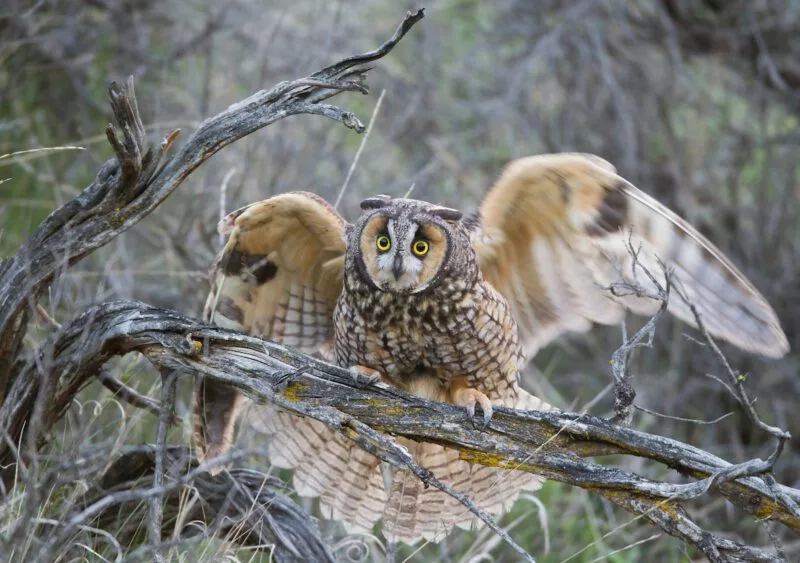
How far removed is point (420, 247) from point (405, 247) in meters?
0.08

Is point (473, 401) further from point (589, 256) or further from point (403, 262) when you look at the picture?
point (589, 256)

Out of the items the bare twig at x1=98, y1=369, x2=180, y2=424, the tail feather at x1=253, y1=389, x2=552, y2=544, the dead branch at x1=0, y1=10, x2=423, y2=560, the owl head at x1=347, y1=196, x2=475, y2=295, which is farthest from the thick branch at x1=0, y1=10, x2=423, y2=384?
the tail feather at x1=253, y1=389, x2=552, y2=544

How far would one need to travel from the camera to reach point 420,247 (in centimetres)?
347

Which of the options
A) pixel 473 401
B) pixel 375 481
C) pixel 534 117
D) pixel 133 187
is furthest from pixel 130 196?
pixel 534 117

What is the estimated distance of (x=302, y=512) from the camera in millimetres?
3611

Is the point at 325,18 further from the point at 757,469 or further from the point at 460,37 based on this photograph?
the point at 757,469

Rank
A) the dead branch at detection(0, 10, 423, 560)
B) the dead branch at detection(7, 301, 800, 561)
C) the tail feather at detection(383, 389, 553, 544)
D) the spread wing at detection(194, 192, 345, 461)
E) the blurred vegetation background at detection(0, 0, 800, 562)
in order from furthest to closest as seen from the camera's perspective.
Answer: the blurred vegetation background at detection(0, 0, 800, 562) → the tail feather at detection(383, 389, 553, 544) → the spread wing at detection(194, 192, 345, 461) → the dead branch at detection(0, 10, 423, 560) → the dead branch at detection(7, 301, 800, 561)

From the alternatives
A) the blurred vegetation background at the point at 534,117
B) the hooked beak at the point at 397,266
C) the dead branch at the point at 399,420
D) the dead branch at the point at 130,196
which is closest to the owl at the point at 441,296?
the hooked beak at the point at 397,266

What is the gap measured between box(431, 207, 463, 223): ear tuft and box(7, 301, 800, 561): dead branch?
2.52ft

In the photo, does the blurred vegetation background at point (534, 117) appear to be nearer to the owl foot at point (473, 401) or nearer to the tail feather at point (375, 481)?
the tail feather at point (375, 481)

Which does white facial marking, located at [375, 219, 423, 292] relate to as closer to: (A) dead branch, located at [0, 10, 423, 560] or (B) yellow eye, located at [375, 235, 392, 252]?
(B) yellow eye, located at [375, 235, 392, 252]

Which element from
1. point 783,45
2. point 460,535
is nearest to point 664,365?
point 783,45

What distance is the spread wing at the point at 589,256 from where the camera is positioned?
3.47 meters

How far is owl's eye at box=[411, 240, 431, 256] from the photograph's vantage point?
11.4ft
